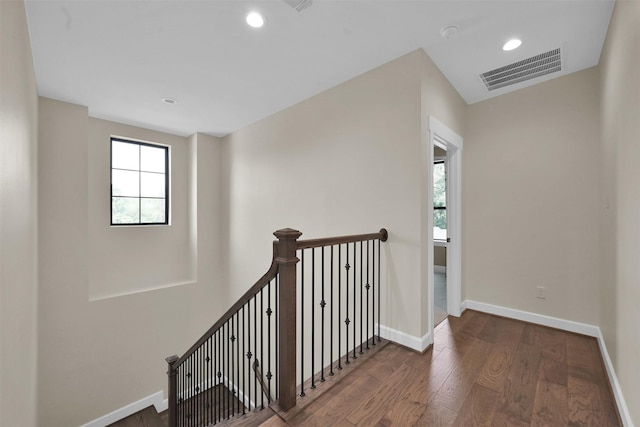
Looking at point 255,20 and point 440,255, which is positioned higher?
point 255,20

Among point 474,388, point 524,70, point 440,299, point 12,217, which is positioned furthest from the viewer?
point 440,299

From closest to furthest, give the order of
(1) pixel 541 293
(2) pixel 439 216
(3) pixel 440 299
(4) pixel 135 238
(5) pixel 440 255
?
(1) pixel 541 293 < (3) pixel 440 299 < (4) pixel 135 238 < (2) pixel 439 216 < (5) pixel 440 255

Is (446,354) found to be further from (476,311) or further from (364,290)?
(476,311)

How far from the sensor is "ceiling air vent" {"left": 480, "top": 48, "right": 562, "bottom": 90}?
94.7 inches

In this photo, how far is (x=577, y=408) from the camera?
162 cm

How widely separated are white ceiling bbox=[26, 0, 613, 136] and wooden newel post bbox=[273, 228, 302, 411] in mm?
1702

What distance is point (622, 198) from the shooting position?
1634 millimetres

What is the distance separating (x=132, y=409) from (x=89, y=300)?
6.02ft

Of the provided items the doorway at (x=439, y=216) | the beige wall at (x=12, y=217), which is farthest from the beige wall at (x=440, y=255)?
the beige wall at (x=12, y=217)

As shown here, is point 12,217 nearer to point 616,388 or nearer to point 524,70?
point 616,388

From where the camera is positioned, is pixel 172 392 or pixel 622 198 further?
pixel 172 392

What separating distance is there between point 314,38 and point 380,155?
1.16 meters

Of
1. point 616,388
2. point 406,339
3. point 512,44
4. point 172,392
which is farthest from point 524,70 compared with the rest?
point 172,392

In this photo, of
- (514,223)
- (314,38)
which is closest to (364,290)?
(514,223)
